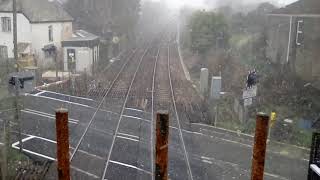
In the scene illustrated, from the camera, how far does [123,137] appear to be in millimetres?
15836

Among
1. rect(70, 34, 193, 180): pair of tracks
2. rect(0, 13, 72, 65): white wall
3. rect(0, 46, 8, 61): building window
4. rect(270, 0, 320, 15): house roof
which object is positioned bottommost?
rect(70, 34, 193, 180): pair of tracks

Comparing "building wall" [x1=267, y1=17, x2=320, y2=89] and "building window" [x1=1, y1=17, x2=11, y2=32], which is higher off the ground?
"building window" [x1=1, y1=17, x2=11, y2=32]

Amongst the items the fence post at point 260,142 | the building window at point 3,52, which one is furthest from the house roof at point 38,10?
the fence post at point 260,142

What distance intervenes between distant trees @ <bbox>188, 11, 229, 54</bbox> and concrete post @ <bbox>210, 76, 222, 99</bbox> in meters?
11.0

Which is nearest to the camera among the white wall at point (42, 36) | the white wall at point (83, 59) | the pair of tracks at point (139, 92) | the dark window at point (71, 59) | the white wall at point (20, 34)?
the pair of tracks at point (139, 92)

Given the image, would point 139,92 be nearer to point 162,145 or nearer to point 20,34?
point 20,34

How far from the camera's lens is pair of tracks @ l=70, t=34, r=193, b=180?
17578 mm

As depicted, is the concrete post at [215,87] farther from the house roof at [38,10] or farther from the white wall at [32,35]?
the house roof at [38,10]

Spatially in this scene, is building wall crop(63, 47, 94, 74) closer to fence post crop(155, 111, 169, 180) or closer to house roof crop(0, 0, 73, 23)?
house roof crop(0, 0, 73, 23)

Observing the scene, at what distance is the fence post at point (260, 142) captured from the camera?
247 inches

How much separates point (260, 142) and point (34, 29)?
27769mm

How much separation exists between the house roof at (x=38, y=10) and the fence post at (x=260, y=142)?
27.0m

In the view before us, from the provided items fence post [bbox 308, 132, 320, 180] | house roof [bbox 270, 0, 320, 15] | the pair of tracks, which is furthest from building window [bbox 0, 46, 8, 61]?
fence post [bbox 308, 132, 320, 180]

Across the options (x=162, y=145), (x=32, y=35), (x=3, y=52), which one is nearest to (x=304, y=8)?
(x=32, y=35)
